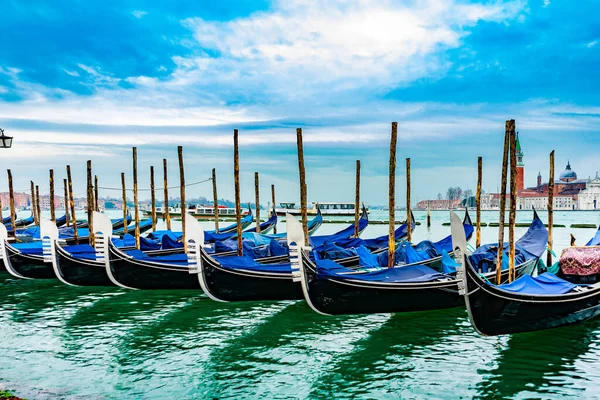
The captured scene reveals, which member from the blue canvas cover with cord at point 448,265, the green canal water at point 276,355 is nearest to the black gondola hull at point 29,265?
the green canal water at point 276,355

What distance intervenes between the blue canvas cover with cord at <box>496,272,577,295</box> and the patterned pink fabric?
1.14 metres

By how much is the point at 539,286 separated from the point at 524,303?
1.95 ft

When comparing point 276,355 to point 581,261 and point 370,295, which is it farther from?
point 581,261

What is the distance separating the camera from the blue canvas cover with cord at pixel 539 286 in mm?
7645

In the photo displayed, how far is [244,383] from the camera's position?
6.31 metres

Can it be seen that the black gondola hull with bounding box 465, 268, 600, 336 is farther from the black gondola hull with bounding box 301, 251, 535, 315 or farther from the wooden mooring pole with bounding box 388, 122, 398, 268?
the wooden mooring pole with bounding box 388, 122, 398, 268

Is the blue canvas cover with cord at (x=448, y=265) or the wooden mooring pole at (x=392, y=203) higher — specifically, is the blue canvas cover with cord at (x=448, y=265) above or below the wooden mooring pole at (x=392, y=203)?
below

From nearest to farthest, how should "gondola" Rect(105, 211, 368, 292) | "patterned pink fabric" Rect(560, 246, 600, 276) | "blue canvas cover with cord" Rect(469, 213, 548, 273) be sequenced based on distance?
"patterned pink fabric" Rect(560, 246, 600, 276), "blue canvas cover with cord" Rect(469, 213, 548, 273), "gondola" Rect(105, 211, 368, 292)

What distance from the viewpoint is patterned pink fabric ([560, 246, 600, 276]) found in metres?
9.14

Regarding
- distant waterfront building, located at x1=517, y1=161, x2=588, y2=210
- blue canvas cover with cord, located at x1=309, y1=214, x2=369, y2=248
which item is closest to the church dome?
distant waterfront building, located at x1=517, y1=161, x2=588, y2=210

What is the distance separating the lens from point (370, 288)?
8.62 meters

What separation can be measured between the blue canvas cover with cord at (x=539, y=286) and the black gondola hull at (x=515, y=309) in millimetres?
147

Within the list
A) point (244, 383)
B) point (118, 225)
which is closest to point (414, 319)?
point (244, 383)

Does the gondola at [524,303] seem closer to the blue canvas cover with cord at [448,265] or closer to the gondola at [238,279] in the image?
the blue canvas cover with cord at [448,265]
